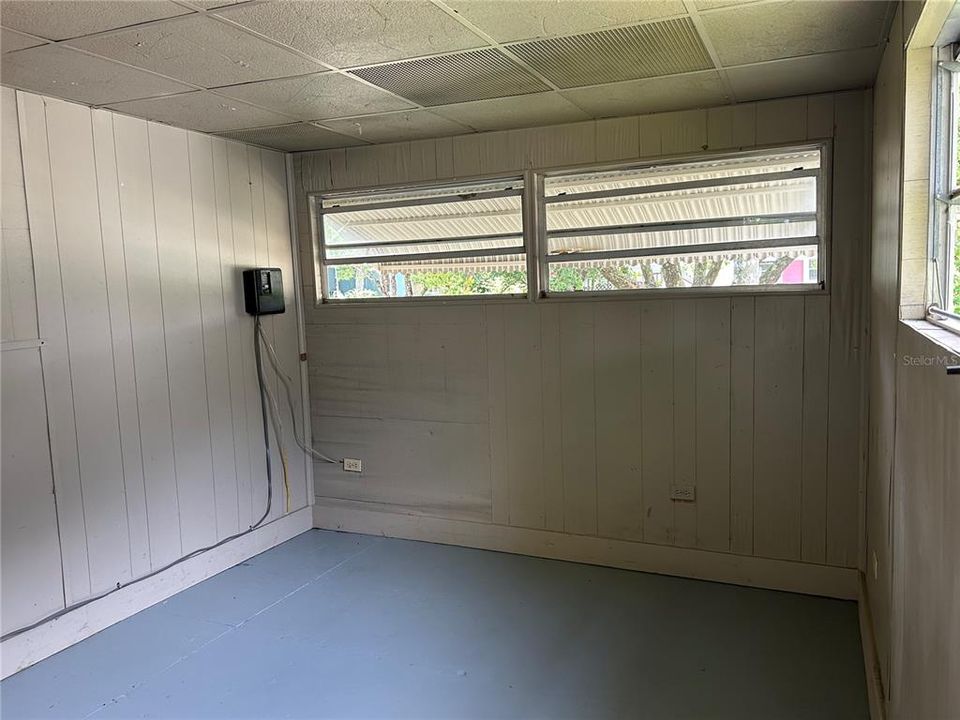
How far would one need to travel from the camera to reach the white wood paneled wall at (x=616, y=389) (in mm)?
3133

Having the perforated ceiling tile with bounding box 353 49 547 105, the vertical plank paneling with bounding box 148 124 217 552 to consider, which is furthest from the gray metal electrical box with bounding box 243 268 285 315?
the perforated ceiling tile with bounding box 353 49 547 105

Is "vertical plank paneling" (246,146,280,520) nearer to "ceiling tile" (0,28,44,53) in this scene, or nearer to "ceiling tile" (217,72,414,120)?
"ceiling tile" (217,72,414,120)

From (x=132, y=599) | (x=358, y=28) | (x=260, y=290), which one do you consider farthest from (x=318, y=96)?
(x=132, y=599)

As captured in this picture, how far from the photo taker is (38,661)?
9.18 ft

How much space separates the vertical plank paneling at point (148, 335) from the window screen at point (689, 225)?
1937 mm

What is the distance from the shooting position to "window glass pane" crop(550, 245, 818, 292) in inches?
125

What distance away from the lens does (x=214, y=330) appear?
3629mm

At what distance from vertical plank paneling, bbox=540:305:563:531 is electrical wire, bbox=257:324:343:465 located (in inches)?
52.5

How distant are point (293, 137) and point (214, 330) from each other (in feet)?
3.60

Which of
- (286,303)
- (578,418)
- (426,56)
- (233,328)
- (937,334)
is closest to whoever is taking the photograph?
(937,334)

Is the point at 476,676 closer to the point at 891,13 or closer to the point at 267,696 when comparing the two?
the point at 267,696

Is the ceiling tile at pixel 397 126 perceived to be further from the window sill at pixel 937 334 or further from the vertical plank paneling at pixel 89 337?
the window sill at pixel 937 334

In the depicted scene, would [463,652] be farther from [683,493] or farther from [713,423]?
[713,423]

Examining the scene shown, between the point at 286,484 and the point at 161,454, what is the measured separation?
0.92 metres
